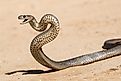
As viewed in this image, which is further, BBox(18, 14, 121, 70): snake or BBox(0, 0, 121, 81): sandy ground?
BBox(0, 0, 121, 81): sandy ground

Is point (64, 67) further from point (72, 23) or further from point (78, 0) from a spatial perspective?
point (78, 0)

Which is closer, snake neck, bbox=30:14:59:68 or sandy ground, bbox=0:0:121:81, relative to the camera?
snake neck, bbox=30:14:59:68

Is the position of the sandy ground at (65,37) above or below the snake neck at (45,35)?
below

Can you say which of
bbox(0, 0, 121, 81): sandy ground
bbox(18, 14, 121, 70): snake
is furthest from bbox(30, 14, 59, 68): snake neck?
bbox(0, 0, 121, 81): sandy ground

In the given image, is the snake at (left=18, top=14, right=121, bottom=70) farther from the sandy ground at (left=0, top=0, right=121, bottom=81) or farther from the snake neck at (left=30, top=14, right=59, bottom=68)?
the sandy ground at (left=0, top=0, right=121, bottom=81)

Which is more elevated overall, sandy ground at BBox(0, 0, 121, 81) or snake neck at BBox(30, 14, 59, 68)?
snake neck at BBox(30, 14, 59, 68)

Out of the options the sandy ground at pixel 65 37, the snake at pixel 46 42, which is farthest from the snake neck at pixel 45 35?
the sandy ground at pixel 65 37

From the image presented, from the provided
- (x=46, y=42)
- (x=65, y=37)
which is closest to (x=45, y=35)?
(x=46, y=42)

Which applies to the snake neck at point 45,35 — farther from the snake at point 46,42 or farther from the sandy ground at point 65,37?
the sandy ground at point 65,37
